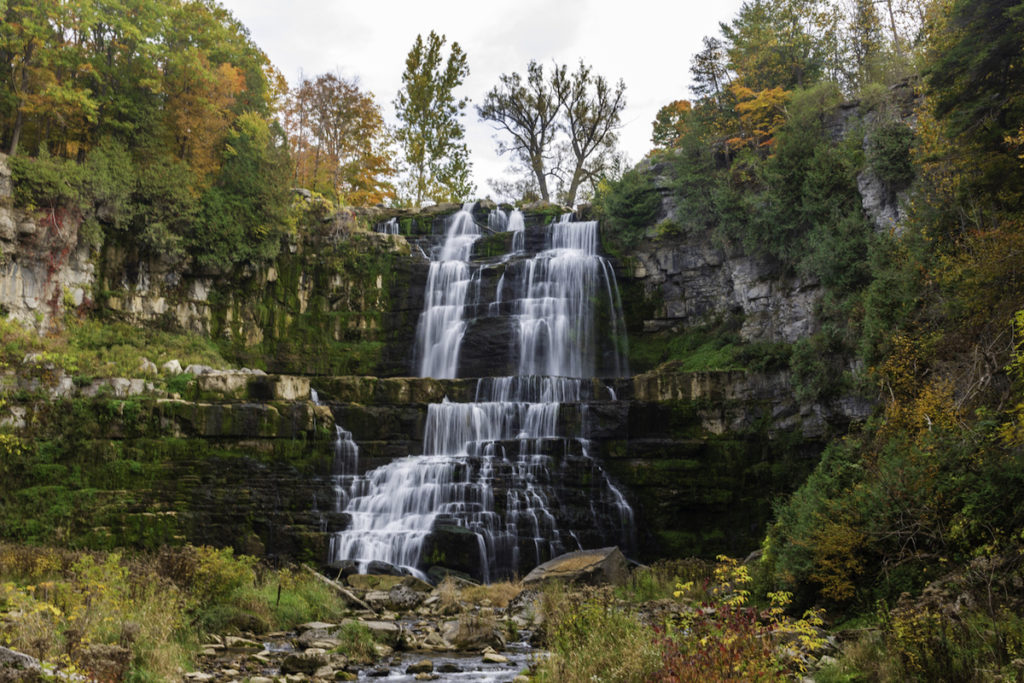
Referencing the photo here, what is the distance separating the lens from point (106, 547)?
17.5 m

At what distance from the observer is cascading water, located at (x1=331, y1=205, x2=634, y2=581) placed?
17.8 m

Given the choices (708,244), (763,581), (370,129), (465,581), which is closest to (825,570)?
(763,581)

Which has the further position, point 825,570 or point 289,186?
point 289,186

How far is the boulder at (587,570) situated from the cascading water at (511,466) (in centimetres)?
262

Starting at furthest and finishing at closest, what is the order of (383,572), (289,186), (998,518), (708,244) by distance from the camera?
(289,186) < (708,244) < (383,572) < (998,518)

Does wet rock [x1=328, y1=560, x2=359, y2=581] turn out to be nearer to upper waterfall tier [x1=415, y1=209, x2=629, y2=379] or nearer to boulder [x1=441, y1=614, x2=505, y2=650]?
boulder [x1=441, y1=614, x2=505, y2=650]

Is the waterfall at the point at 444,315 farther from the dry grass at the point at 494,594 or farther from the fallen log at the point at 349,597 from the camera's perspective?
the fallen log at the point at 349,597

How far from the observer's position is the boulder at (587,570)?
552 inches

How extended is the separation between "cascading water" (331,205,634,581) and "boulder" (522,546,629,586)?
2618 mm

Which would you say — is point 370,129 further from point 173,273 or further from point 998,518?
point 998,518

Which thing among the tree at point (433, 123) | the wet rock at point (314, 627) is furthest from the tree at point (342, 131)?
the wet rock at point (314, 627)

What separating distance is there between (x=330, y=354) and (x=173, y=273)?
648 cm

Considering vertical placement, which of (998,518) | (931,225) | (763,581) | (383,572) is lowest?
(383,572)

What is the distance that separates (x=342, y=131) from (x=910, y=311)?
33177 millimetres
